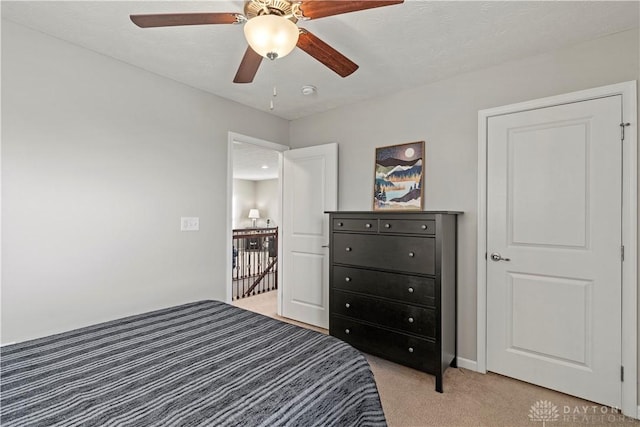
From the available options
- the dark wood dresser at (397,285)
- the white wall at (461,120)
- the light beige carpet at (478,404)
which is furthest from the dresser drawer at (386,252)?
the light beige carpet at (478,404)

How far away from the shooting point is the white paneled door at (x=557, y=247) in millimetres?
2117

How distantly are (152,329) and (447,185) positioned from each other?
8.01ft

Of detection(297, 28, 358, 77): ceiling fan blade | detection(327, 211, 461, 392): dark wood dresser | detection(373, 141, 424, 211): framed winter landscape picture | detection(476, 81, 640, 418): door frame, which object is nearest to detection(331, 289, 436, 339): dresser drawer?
detection(327, 211, 461, 392): dark wood dresser

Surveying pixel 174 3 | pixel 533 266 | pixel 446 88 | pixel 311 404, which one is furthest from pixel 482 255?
pixel 174 3

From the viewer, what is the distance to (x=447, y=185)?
2801mm

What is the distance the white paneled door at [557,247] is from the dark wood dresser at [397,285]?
39 cm

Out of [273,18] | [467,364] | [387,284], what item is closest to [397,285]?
[387,284]

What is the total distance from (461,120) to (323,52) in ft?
5.20

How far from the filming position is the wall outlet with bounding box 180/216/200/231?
292 cm

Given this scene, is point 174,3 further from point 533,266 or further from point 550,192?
point 533,266

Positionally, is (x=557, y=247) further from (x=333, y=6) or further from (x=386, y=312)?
(x=333, y=6)

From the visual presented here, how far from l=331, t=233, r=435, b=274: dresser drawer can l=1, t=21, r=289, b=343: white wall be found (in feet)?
4.13

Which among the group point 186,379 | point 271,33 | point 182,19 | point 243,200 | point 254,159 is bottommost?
point 186,379

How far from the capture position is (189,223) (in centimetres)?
297
